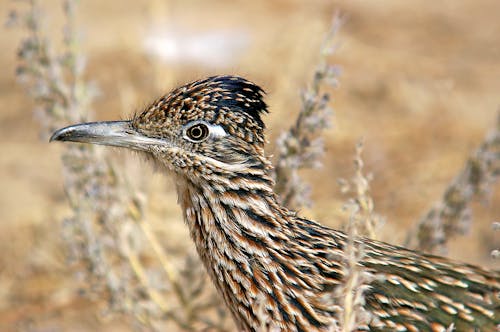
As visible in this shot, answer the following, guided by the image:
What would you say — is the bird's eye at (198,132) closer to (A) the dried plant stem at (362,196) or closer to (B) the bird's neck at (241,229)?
(B) the bird's neck at (241,229)

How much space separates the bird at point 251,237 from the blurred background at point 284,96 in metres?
2.31

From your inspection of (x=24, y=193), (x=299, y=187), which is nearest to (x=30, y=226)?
(x=24, y=193)

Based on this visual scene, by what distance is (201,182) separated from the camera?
3.07 meters

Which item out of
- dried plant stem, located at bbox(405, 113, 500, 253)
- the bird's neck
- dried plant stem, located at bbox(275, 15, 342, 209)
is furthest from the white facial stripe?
dried plant stem, located at bbox(405, 113, 500, 253)

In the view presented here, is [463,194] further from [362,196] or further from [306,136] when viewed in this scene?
[362,196]

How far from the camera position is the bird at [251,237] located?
299cm

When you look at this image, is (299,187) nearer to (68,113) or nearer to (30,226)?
(68,113)

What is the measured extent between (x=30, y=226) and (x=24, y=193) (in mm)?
656

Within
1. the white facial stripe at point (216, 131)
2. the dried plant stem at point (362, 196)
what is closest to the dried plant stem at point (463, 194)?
the dried plant stem at point (362, 196)

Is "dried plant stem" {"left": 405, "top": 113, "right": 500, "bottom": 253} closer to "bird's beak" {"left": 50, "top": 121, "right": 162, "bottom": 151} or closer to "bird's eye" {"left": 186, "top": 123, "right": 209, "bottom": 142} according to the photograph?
"bird's eye" {"left": 186, "top": 123, "right": 209, "bottom": 142}

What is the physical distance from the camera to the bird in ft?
9.82

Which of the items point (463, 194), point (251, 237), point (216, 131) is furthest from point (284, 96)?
point (251, 237)

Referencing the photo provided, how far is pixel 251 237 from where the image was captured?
9.98 feet

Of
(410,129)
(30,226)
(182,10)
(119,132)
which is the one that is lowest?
(119,132)
